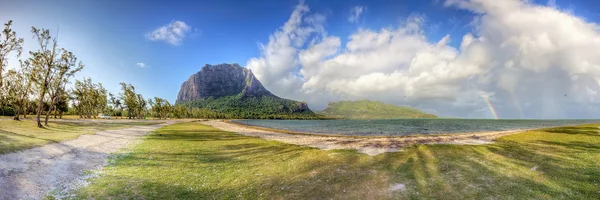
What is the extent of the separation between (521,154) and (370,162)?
11.3 metres

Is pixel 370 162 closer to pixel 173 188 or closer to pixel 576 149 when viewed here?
pixel 173 188

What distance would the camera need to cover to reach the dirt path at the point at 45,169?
1097cm

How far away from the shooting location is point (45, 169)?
45.2ft

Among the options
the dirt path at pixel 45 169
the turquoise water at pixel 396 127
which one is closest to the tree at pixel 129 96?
the turquoise water at pixel 396 127

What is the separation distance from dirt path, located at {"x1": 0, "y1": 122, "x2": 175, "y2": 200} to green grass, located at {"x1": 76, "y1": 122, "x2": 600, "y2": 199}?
1303mm

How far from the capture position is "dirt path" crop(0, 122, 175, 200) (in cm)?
1097

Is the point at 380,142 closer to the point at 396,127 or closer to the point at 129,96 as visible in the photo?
the point at 396,127

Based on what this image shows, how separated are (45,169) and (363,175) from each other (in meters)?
18.3

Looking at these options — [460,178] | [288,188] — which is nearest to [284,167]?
[288,188]

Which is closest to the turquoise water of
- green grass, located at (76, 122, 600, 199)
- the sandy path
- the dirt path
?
the sandy path

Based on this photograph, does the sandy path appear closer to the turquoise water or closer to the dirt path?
the turquoise water

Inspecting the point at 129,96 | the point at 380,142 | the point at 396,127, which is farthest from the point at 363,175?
the point at 129,96

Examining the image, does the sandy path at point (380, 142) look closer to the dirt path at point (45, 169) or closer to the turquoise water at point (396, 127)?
the turquoise water at point (396, 127)

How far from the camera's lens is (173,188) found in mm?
12625
